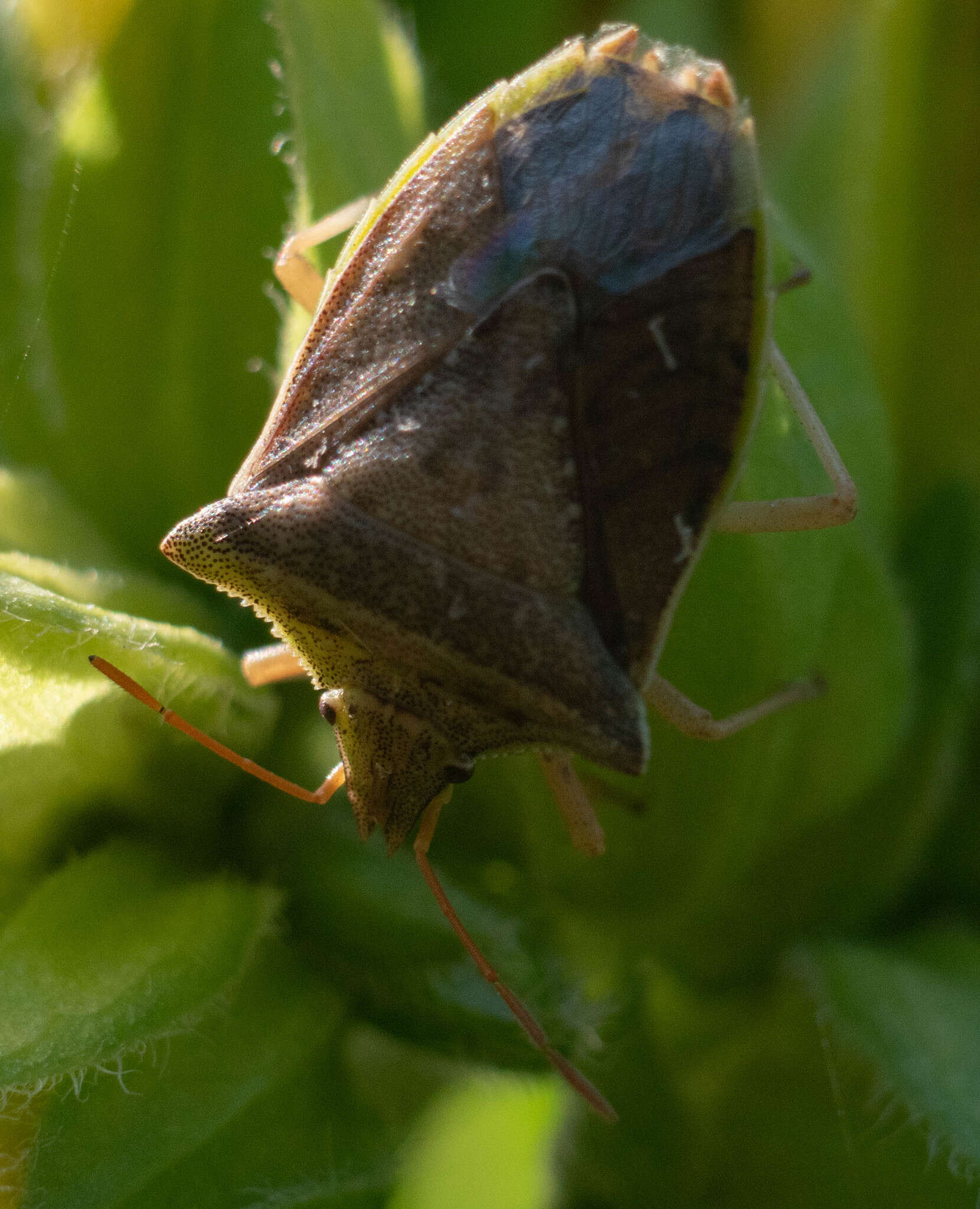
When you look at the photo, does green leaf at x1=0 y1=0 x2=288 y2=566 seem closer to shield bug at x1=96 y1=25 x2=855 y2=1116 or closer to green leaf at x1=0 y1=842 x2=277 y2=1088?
shield bug at x1=96 y1=25 x2=855 y2=1116

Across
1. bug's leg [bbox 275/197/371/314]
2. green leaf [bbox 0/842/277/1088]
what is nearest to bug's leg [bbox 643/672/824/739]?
green leaf [bbox 0/842/277/1088]

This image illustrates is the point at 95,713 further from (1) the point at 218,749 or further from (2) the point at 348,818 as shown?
(2) the point at 348,818

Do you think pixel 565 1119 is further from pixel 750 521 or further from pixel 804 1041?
pixel 750 521

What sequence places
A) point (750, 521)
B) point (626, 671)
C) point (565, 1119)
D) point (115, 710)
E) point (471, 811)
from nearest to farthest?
point (115, 710)
point (750, 521)
point (626, 671)
point (471, 811)
point (565, 1119)

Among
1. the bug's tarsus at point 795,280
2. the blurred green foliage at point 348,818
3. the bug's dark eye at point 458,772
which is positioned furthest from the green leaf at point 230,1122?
the bug's tarsus at point 795,280

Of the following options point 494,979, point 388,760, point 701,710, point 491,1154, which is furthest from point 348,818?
point 491,1154

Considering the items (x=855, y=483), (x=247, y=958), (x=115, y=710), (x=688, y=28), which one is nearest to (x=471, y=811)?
(x=247, y=958)
